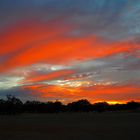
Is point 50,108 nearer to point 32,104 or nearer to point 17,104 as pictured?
point 32,104

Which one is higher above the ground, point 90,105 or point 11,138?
point 90,105

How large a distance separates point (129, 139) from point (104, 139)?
1851mm

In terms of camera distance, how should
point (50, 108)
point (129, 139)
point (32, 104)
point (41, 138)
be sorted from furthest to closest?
1. point (32, 104)
2. point (50, 108)
3. point (41, 138)
4. point (129, 139)

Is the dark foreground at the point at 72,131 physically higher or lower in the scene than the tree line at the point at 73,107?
lower

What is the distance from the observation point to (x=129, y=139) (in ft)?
81.5

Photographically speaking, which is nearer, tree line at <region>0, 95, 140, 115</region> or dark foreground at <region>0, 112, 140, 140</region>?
dark foreground at <region>0, 112, 140, 140</region>

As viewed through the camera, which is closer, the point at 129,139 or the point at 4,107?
the point at 129,139

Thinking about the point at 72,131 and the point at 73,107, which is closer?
the point at 72,131

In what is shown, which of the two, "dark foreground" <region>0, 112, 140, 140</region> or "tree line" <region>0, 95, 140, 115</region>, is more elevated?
"tree line" <region>0, 95, 140, 115</region>

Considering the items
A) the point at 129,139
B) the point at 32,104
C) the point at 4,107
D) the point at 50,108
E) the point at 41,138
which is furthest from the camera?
the point at 32,104

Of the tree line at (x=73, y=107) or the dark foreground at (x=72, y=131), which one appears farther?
the tree line at (x=73, y=107)

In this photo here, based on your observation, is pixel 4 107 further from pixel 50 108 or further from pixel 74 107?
pixel 74 107

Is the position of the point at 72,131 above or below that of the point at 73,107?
below

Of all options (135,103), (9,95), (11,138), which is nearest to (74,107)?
(135,103)
